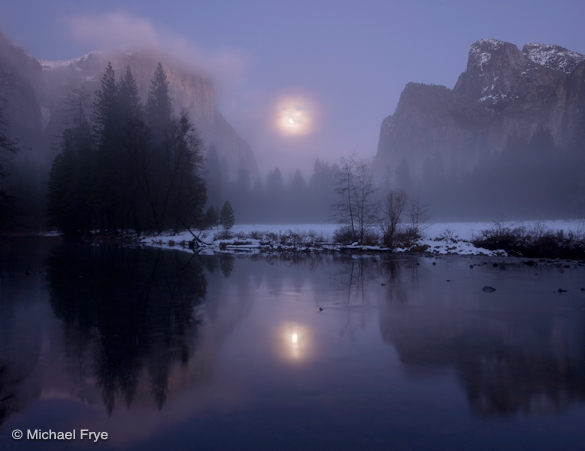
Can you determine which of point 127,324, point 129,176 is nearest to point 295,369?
point 127,324

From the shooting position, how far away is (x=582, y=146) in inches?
4473

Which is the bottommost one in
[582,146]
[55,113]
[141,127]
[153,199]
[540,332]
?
[540,332]

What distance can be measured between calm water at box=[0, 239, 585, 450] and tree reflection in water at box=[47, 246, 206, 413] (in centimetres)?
4

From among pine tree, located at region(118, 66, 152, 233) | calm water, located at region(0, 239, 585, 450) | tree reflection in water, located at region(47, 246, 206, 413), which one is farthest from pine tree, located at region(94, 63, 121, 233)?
calm water, located at region(0, 239, 585, 450)

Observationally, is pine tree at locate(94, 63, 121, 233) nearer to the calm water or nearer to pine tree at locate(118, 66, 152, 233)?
pine tree at locate(118, 66, 152, 233)

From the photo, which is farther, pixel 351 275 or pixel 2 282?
pixel 351 275

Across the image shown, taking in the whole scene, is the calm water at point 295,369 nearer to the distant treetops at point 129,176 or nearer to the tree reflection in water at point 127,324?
the tree reflection in water at point 127,324

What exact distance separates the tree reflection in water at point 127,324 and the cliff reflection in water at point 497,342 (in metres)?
3.46

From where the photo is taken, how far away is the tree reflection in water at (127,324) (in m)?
4.86

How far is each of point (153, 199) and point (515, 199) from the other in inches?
3199

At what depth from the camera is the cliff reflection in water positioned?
4.40 m

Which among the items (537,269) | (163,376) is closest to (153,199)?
(537,269)

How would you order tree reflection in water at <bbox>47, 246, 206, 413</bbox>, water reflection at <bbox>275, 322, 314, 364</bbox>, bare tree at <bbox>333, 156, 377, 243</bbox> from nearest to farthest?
tree reflection in water at <bbox>47, 246, 206, 413</bbox> < water reflection at <bbox>275, 322, 314, 364</bbox> < bare tree at <bbox>333, 156, 377, 243</bbox>

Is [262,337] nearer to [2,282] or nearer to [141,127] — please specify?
[2,282]
